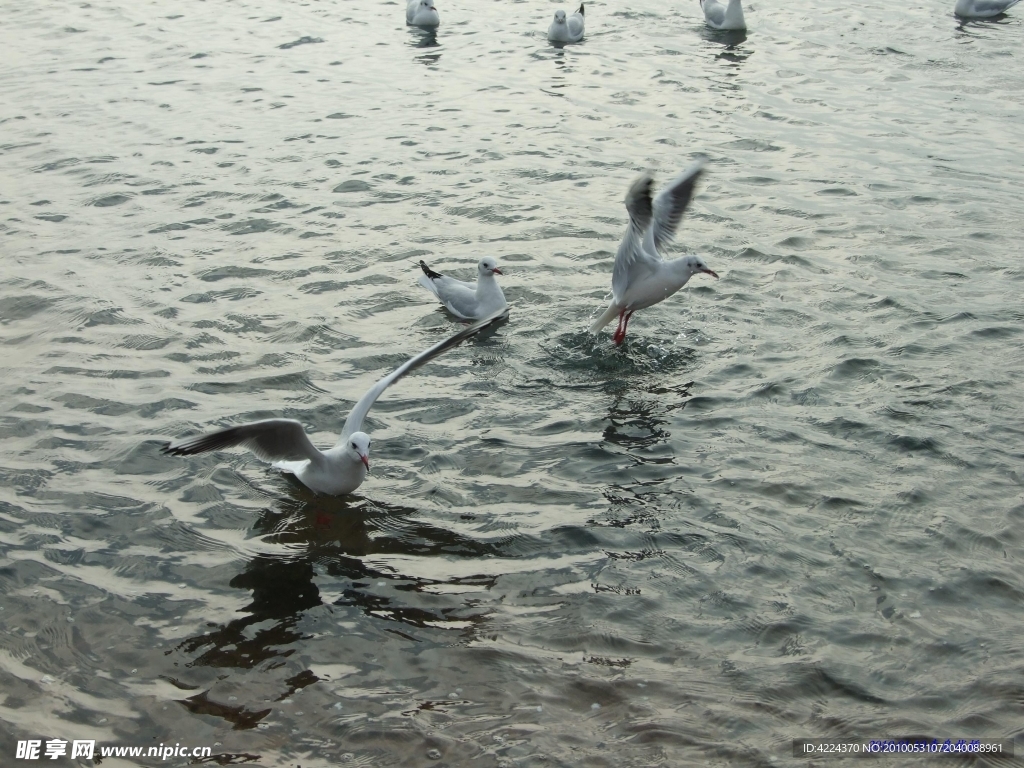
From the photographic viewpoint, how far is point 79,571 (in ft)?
21.6

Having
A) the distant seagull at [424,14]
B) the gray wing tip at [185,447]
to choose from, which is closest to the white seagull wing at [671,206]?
the gray wing tip at [185,447]

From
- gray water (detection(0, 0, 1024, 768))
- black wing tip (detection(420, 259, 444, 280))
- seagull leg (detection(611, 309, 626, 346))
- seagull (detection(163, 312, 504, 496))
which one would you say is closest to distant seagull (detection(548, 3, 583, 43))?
gray water (detection(0, 0, 1024, 768))

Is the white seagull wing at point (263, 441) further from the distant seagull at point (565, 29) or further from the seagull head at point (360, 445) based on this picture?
the distant seagull at point (565, 29)

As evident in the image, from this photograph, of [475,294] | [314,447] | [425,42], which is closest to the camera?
[314,447]

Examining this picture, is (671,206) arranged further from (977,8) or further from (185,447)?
(977,8)

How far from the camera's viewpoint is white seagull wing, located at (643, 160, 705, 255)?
31.6ft

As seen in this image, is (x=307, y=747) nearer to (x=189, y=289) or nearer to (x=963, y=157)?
(x=189, y=289)

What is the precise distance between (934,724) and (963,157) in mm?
9900

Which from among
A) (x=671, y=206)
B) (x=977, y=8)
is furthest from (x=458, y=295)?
(x=977, y=8)

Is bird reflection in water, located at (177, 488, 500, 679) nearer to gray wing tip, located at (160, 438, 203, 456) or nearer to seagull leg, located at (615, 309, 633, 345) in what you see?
gray wing tip, located at (160, 438, 203, 456)

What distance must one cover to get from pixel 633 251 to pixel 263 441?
13.1 feet

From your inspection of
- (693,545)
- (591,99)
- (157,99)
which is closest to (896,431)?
(693,545)

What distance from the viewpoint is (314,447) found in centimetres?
700

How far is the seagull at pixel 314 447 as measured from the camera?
673cm
